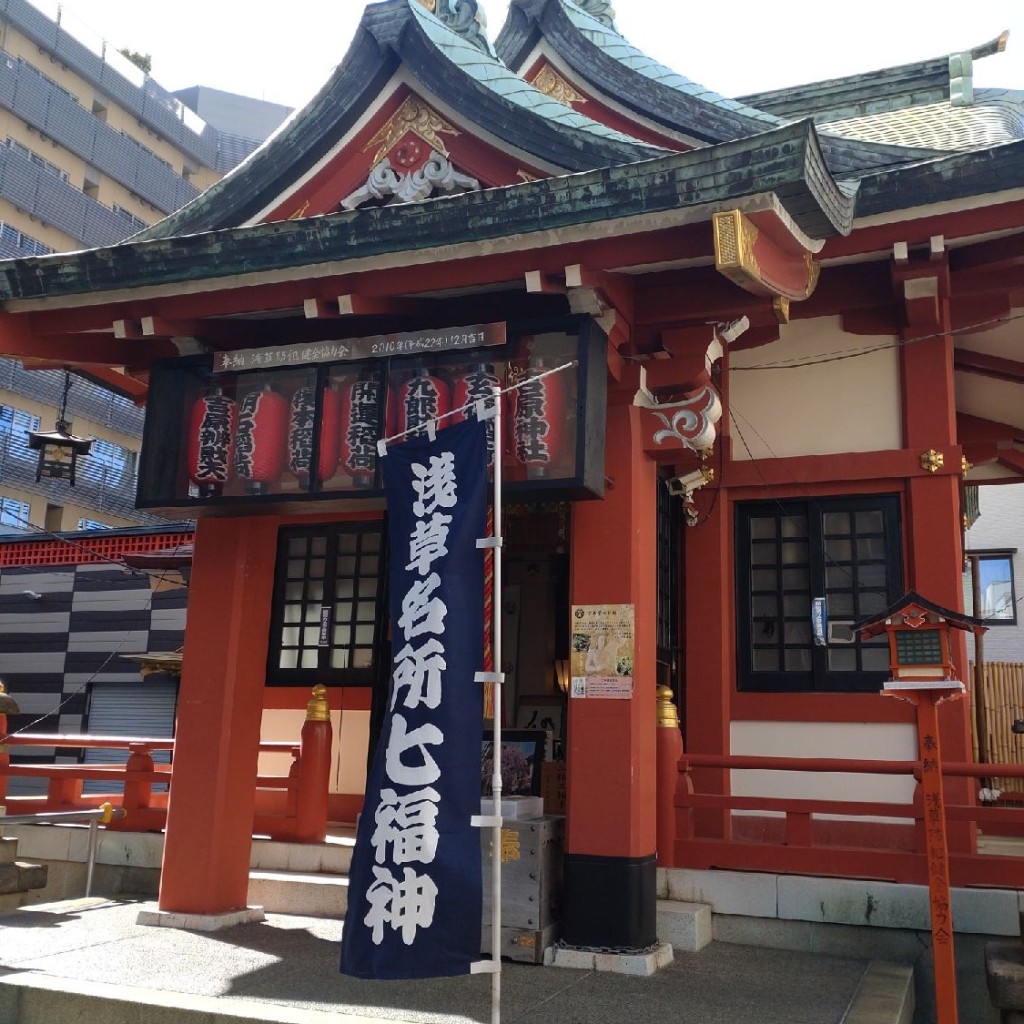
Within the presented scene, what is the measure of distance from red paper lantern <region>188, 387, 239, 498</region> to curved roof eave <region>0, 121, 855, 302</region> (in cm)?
104

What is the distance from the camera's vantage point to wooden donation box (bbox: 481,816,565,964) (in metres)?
7.37

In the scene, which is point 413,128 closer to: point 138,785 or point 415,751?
point 415,751

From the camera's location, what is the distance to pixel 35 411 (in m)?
34.7

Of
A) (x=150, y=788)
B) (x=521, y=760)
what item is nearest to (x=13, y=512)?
(x=150, y=788)

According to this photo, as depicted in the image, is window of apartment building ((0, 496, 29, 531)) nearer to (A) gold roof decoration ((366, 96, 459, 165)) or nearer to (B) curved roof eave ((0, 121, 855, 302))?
(B) curved roof eave ((0, 121, 855, 302))

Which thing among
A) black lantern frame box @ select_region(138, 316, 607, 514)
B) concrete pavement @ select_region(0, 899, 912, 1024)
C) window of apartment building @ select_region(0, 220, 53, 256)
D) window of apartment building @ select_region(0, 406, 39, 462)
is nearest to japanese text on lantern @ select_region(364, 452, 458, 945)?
concrete pavement @ select_region(0, 899, 912, 1024)

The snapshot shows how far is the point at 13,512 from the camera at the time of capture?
3328 centimetres

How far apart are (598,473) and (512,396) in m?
0.89

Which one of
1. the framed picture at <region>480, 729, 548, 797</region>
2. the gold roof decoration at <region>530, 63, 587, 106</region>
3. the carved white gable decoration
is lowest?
the framed picture at <region>480, 729, 548, 797</region>

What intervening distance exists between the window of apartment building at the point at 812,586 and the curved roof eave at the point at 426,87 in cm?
384

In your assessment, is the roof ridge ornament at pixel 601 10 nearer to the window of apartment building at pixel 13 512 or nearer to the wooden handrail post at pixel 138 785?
the wooden handrail post at pixel 138 785

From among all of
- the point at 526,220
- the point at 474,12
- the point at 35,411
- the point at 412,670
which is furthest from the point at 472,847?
the point at 35,411

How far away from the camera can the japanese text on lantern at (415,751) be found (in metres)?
5.73

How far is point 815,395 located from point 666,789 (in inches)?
157
